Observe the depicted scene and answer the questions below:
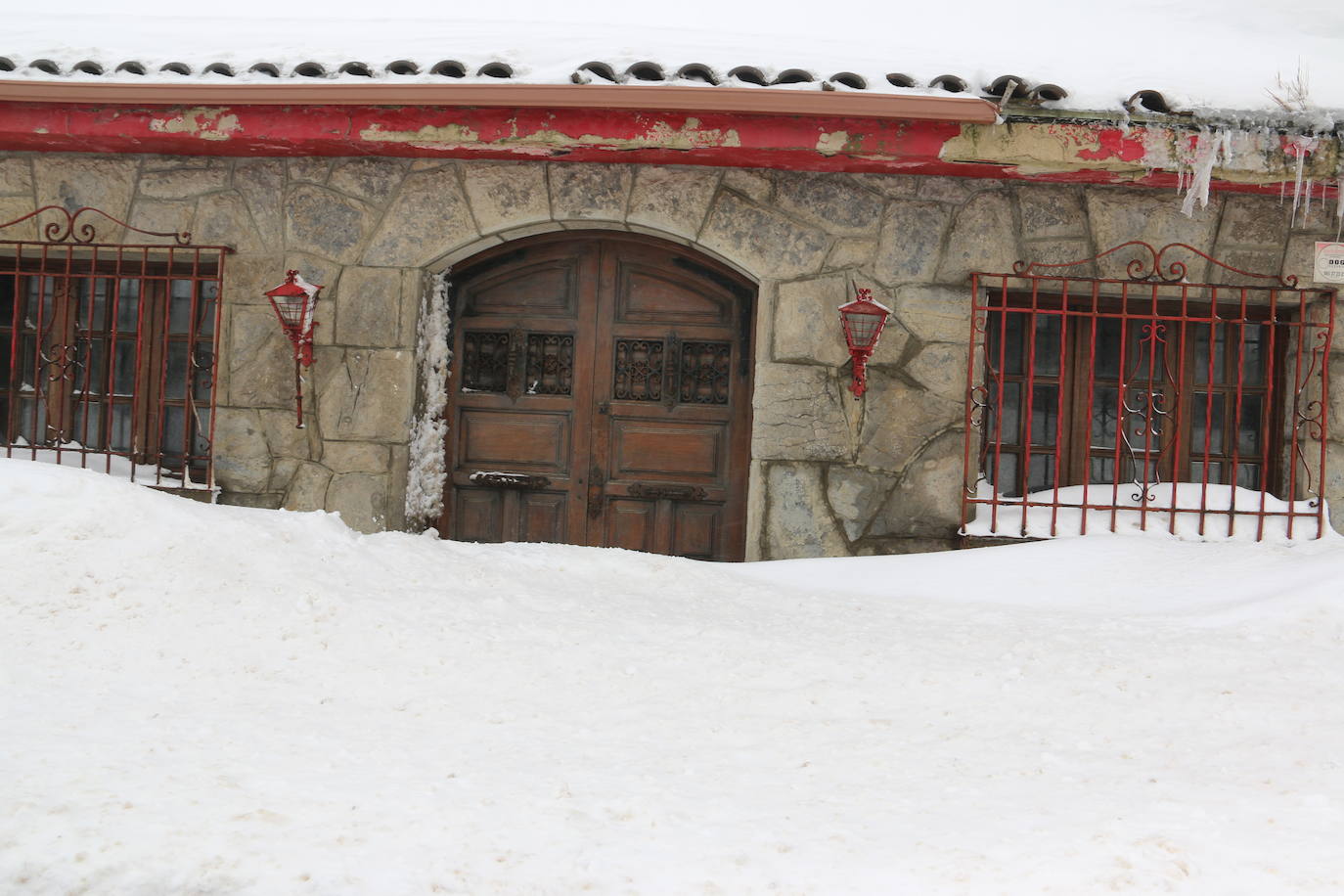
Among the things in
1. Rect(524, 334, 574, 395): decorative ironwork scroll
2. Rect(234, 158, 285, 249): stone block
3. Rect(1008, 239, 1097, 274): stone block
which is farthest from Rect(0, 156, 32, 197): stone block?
Rect(1008, 239, 1097, 274): stone block

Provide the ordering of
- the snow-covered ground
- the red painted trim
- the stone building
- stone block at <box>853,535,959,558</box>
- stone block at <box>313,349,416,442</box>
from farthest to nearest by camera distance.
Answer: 1. stone block at <box>313,349,416,442</box>
2. stone block at <box>853,535,959,558</box>
3. the stone building
4. the red painted trim
5. the snow-covered ground

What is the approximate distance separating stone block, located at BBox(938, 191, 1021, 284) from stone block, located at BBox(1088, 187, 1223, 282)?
0.36m

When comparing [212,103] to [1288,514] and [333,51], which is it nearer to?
[333,51]

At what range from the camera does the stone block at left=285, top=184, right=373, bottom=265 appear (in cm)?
498

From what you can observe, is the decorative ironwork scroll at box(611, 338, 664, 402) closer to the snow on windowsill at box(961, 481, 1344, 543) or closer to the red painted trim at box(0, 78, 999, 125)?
the red painted trim at box(0, 78, 999, 125)

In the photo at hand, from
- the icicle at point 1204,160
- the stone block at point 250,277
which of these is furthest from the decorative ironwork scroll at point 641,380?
the icicle at point 1204,160

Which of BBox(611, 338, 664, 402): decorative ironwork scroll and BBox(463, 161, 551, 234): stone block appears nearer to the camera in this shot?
BBox(463, 161, 551, 234): stone block

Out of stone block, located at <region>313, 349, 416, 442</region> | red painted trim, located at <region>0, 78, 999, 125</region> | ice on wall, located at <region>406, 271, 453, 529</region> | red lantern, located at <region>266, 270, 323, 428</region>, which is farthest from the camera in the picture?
ice on wall, located at <region>406, 271, 453, 529</region>

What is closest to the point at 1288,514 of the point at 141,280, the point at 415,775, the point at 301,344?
the point at 415,775

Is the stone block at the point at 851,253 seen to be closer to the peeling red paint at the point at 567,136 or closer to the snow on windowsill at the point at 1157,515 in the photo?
the peeling red paint at the point at 567,136

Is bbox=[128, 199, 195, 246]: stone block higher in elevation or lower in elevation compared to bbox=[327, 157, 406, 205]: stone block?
lower

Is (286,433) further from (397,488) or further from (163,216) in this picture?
(163,216)

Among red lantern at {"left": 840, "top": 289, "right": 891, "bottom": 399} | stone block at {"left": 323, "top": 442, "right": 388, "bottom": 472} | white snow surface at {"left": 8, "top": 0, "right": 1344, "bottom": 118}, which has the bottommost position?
stone block at {"left": 323, "top": 442, "right": 388, "bottom": 472}

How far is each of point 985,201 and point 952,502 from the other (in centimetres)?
127
